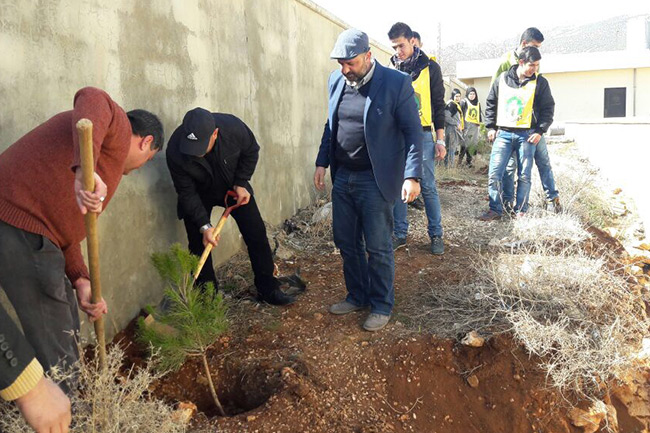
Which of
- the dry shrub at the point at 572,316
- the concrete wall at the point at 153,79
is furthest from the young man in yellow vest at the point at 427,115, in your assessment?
the concrete wall at the point at 153,79

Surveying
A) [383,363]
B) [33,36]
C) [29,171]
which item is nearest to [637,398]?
[383,363]

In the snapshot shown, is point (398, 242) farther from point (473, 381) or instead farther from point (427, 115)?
point (473, 381)

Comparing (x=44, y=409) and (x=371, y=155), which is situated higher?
(x=371, y=155)

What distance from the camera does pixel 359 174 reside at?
11.8 ft

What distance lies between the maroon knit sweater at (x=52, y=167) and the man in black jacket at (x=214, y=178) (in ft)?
3.49

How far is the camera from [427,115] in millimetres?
5410

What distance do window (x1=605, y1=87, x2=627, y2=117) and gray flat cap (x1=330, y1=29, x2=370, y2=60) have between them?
23.3 metres

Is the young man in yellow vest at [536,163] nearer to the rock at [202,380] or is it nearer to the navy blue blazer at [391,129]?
the navy blue blazer at [391,129]

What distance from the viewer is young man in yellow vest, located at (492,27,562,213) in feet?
19.8

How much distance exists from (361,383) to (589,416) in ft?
4.71

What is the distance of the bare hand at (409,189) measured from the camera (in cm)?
340

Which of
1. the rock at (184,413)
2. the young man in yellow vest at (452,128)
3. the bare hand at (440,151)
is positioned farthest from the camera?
the young man in yellow vest at (452,128)

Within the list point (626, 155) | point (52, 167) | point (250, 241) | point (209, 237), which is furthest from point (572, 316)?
point (626, 155)

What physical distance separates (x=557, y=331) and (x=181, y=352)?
2.39 m
